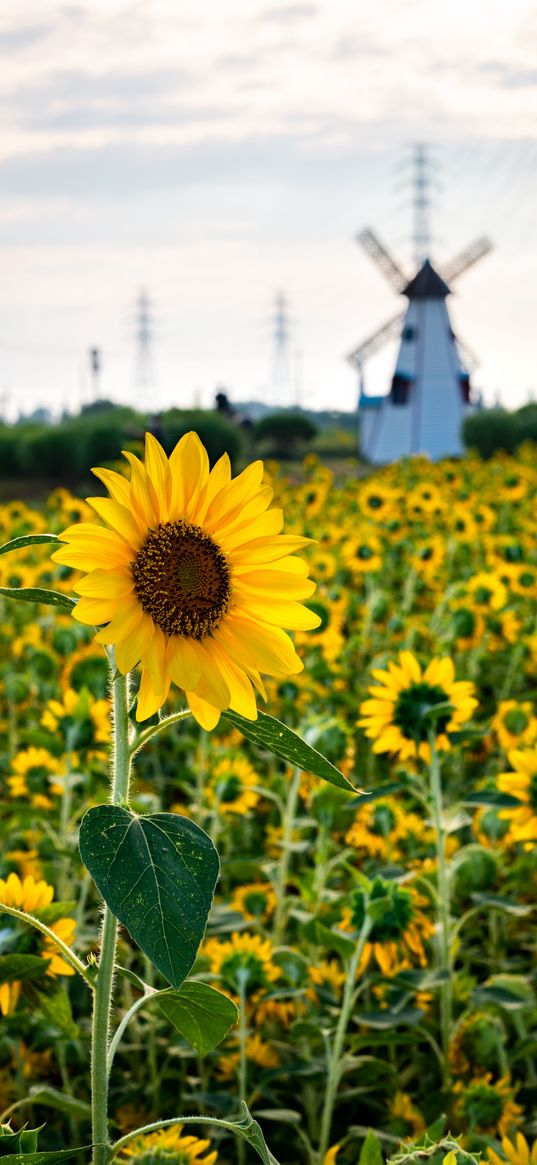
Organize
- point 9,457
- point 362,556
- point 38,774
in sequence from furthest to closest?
point 9,457, point 362,556, point 38,774

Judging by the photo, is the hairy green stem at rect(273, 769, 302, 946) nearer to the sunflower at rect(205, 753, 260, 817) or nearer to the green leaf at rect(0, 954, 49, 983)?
the sunflower at rect(205, 753, 260, 817)

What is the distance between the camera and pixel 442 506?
22.7ft

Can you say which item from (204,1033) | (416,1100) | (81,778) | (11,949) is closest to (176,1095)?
(416,1100)

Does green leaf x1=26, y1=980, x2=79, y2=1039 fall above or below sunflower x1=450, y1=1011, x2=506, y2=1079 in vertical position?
above

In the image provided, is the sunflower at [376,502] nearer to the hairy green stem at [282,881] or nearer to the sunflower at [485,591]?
the sunflower at [485,591]

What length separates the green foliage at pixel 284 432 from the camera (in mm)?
29562

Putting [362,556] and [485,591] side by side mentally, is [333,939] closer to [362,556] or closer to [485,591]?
[485,591]

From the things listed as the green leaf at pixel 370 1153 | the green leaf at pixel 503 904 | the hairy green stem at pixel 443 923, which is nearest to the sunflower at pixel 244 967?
the hairy green stem at pixel 443 923

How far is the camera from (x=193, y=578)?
985 mm

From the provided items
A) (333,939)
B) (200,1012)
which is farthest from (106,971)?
(333,939)

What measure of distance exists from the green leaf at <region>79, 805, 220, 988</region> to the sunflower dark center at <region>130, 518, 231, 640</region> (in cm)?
16

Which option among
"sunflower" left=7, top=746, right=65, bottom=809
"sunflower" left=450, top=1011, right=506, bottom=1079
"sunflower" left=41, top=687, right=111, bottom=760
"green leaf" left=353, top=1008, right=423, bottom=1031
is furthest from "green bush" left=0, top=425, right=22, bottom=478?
"green leaf" left=353, top=1008, right=423, bottom=1031

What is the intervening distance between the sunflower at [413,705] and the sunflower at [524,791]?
0.53 ft

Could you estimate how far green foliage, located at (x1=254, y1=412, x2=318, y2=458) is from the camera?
2956cm
